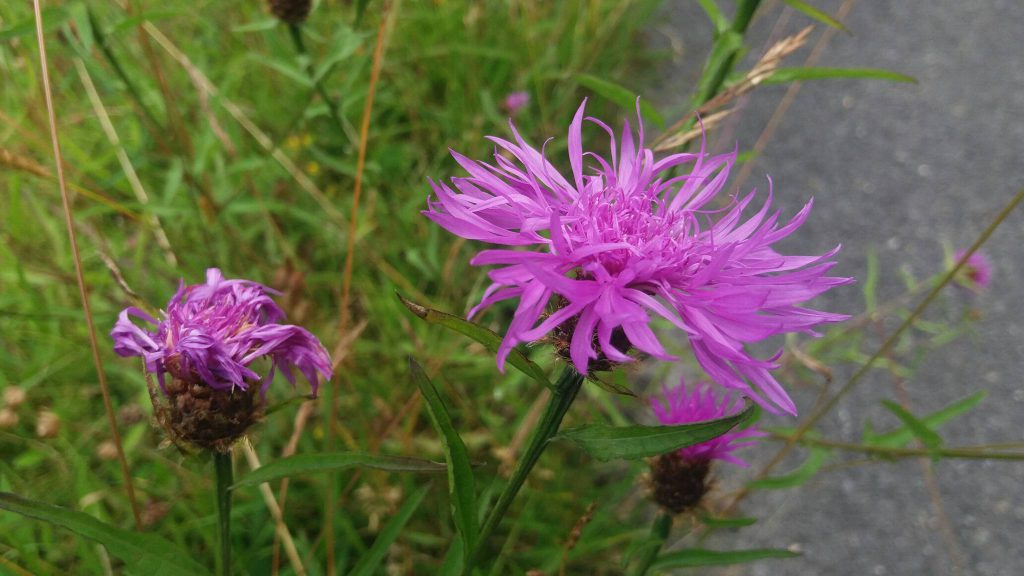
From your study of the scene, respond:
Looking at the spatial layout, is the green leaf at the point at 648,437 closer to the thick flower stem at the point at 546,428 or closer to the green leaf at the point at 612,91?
the thick flower stem at the point at 546,428

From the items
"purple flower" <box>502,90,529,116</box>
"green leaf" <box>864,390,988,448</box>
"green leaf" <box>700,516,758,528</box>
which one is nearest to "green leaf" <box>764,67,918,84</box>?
"green leaf" <box>864,390,988,448</box>

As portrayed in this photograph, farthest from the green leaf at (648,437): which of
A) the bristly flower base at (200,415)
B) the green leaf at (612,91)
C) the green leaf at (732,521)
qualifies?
the green leaf at (612,91)

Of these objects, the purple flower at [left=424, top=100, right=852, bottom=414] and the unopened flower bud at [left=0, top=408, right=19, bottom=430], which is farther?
the unopened flower bud at [left=0, top=408, right=19, bottom=430]

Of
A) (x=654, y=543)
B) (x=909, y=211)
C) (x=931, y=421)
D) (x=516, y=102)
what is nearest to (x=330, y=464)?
(x=654, y=543)

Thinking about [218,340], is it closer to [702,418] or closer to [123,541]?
[123,541]

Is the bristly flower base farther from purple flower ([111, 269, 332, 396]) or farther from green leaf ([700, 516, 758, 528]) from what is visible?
green leaf ([700, 516, 758, 528])

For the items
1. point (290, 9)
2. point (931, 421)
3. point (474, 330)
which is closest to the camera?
point (474, 330)
